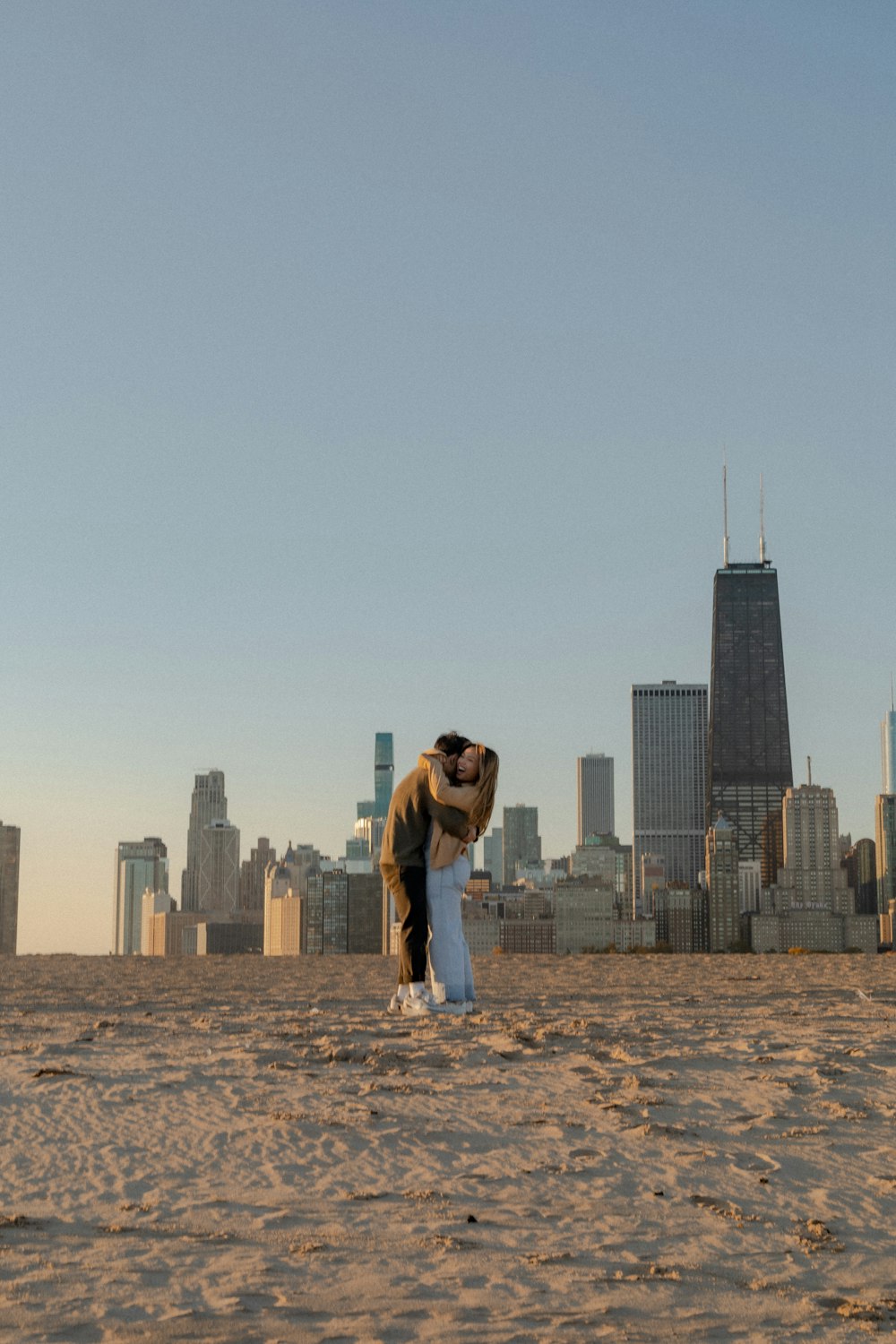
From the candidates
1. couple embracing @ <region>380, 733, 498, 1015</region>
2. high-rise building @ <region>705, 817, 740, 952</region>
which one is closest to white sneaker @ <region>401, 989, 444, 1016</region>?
couple embracing @ <region>380, 733, 498, 1015</region>

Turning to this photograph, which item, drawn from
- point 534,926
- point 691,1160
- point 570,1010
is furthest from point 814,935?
point 691,1160

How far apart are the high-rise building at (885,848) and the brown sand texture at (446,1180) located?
147 meters

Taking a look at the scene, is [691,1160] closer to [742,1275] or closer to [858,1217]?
[858,1217]

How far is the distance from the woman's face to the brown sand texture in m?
2.03

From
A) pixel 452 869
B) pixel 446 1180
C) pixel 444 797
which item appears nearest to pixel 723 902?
pixel 452 869

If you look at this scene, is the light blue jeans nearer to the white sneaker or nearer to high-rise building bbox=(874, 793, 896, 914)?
the white sneaker

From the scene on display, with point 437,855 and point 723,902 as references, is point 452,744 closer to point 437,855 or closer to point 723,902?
point 437,855

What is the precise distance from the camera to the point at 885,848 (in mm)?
162625

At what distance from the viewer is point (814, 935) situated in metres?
89.9

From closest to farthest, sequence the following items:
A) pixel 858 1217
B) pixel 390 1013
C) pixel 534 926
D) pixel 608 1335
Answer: pixel 608 1335, pixel 858 1217, pixel 390 1013, pixel 534 926

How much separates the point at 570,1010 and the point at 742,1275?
7.25 m

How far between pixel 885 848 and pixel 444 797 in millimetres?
159654

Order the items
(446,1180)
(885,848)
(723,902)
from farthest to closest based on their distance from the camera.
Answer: (885,848)
(723,902)
(446,1180)

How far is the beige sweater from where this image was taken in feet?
39.2
